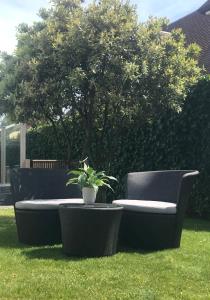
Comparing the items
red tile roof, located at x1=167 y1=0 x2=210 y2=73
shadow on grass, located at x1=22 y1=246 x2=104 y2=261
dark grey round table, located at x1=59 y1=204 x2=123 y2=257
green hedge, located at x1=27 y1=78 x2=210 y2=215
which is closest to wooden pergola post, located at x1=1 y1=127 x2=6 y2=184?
green hedge, located at x1=27 y1=78 x2=210 y2=215

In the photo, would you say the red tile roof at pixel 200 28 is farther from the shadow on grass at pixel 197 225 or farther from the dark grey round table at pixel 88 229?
the dark grey round table at pixel 88 229

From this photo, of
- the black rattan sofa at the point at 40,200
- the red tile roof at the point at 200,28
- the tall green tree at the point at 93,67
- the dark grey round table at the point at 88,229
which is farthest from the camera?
the red tile roof at the point at 200,28

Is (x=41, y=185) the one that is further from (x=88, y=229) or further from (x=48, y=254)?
(x=88, y=229)

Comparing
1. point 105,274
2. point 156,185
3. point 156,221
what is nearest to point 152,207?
point 156,221

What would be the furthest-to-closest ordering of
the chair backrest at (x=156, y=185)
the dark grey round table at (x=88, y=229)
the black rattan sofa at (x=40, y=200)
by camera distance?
1. the chair backrest at (x=156, y=185)
2. the black rattan sofa at (x=40, y=200)
3. the dark grey round table at (x=88, y=229)

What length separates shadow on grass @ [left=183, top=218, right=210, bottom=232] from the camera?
26.2ft

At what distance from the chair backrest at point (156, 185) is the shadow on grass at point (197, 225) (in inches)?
57.2

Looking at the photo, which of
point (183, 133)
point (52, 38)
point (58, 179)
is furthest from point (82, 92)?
point (183, 133)

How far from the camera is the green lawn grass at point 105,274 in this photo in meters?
4.05

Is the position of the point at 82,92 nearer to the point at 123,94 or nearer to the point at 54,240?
the point at 123,94

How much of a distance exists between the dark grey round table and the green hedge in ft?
12.6

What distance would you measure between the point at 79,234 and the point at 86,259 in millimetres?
275

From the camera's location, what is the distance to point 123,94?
26.8ft

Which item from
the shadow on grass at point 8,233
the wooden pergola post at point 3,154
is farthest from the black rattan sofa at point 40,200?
the wooden pergola post at point 3,154
